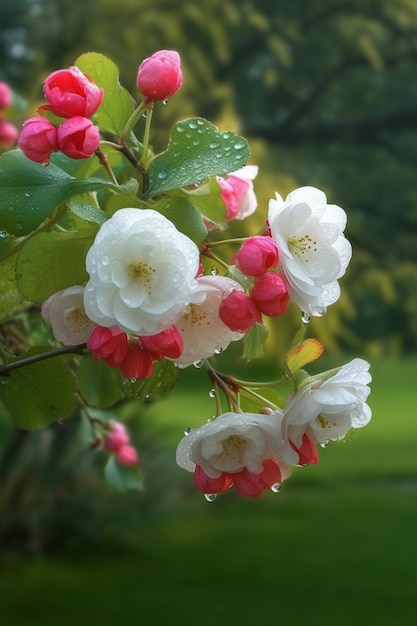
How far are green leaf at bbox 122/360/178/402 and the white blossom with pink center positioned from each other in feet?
0.24

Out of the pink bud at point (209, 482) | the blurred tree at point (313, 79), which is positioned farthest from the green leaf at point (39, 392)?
the blurred tree at point (313, 79)

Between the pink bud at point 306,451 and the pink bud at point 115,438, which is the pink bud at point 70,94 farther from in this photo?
the pink bud at point 115,438

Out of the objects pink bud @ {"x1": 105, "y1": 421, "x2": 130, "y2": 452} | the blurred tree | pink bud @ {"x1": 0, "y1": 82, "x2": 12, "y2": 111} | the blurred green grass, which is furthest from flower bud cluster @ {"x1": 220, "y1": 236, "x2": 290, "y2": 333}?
the blurred tree

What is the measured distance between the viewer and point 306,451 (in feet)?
1.63

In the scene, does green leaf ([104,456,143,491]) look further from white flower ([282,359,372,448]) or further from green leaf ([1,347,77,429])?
white flower ([282,359,372,448])

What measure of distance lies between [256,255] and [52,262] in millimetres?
104

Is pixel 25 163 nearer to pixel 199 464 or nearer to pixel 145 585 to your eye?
pixel 199 464

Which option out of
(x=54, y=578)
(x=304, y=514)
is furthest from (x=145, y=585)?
(x=304, y=514)

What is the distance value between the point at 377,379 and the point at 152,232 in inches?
369

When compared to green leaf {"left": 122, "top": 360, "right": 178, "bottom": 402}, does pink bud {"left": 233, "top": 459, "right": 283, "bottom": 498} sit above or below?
below

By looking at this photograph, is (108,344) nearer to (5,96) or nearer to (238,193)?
(238,193)

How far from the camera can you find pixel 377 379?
31.6 feet

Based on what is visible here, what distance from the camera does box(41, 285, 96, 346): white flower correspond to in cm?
49

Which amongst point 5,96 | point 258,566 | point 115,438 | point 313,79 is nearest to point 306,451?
point 115,438
